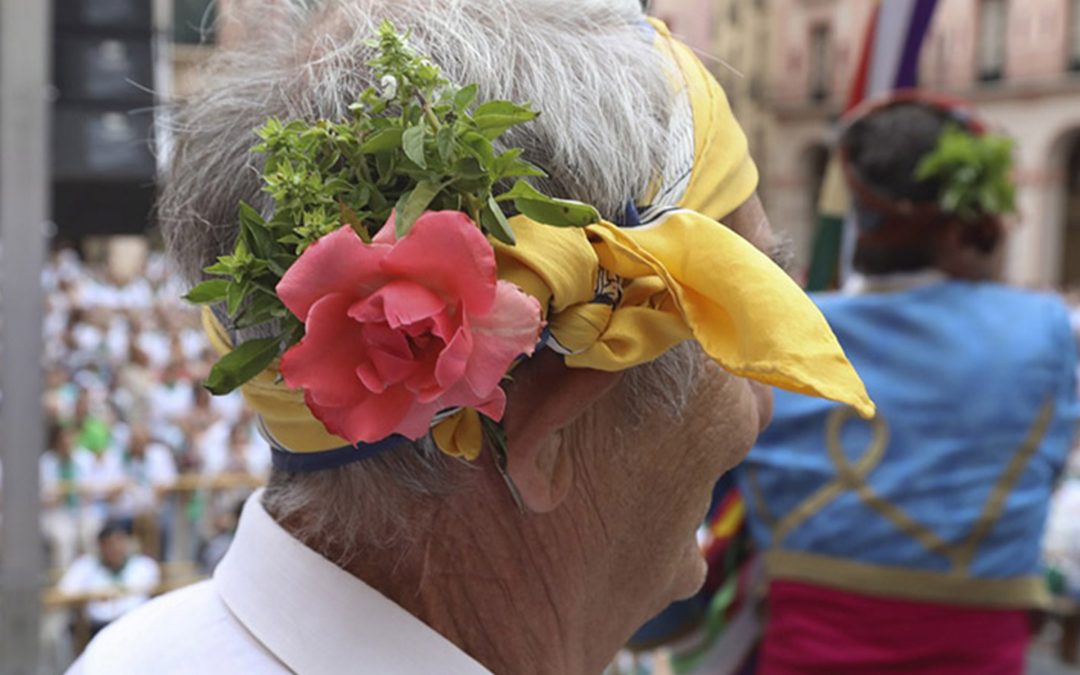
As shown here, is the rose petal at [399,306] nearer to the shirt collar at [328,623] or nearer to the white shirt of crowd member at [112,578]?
the shirt collar at [328,623]

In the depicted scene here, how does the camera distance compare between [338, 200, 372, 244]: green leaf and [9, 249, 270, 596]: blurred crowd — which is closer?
[338, 200, 372, 244]: green leaf

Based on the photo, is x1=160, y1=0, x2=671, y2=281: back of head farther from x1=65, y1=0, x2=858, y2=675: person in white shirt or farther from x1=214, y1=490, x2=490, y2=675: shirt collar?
x1=214, y1=490, x2=490, y2=675: shirt collar

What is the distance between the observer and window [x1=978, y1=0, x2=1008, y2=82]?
2134 cm

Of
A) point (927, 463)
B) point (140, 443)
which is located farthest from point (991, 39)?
point (927, 463)

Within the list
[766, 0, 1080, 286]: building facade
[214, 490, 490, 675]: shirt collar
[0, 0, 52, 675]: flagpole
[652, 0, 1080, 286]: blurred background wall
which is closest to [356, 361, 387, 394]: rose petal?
[214, 490, 490, 675]: shirt collar

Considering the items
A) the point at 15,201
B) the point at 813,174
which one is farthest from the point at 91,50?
the point at 813,174

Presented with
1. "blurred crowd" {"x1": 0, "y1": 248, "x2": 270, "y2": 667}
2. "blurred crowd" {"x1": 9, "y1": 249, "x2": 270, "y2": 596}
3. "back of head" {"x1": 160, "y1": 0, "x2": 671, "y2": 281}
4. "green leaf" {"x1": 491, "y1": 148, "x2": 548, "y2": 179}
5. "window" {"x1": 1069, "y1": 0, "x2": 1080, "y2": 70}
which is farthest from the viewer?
"window" {"x1": 1069, "y1": 0, "x2": 1080, "y2": 70}

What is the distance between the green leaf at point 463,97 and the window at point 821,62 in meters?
25.1

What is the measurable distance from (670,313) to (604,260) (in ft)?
0.23

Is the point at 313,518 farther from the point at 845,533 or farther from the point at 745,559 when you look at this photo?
the point at 745,559

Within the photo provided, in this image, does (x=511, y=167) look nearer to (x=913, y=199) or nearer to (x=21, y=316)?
(x=913, y=199)

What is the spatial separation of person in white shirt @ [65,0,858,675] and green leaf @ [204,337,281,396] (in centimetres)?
17

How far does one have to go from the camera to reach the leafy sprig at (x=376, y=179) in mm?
871

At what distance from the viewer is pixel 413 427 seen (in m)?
0.86
